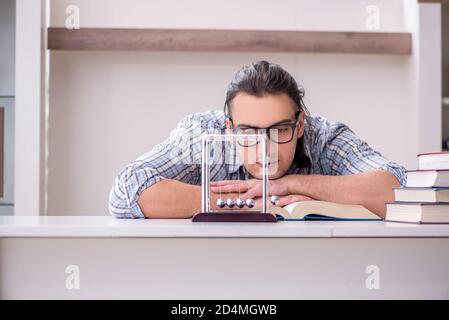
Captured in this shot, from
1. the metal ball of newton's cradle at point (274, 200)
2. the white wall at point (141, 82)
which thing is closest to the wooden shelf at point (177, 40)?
the white wall at point (141, 82)

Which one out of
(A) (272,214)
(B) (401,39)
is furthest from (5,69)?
(A) (272,214)

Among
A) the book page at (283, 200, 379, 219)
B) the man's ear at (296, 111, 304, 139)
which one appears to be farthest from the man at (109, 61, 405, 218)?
the book page at (283, 200, 379, 219)

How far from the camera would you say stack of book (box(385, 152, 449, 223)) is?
1367 millimetres

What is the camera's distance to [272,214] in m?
1.43

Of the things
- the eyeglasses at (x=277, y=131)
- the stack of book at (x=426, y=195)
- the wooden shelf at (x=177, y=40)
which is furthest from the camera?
the wooden shelf at (x=177, y=40)

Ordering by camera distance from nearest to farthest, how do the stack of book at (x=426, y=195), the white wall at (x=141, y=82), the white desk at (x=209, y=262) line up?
the white desk at (x=209, y=262)
the stack of book at (x=426, y=195)
the white wall at (x=141, y=82)

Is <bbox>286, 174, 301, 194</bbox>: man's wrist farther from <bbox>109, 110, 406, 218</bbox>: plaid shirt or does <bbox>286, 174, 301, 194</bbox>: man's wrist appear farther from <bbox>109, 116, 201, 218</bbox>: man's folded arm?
<bbox>109, 116, 201, 218</bbox>: man's folded arm

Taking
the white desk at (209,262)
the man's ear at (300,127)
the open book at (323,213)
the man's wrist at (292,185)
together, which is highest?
the man's ear at (300,127)

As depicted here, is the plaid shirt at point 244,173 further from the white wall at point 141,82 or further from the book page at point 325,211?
the white wall at point 141,82

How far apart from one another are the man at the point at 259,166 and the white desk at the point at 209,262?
1.12 ft

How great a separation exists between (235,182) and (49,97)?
163 cm

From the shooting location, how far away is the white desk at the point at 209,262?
1.20 m

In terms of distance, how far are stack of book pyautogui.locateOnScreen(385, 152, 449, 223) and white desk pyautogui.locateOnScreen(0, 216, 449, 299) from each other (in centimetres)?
16

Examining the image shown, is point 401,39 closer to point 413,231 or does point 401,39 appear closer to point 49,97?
point 49,97
